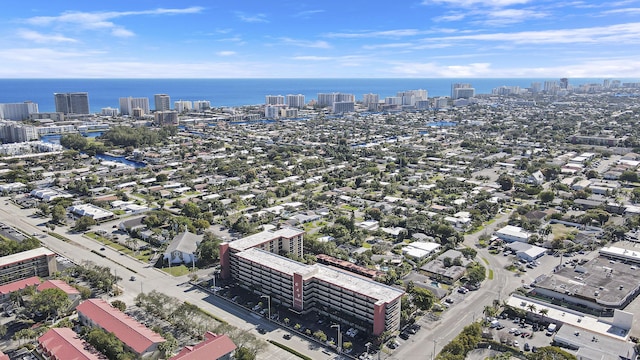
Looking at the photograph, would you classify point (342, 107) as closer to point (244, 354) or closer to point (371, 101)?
point (371, 101)

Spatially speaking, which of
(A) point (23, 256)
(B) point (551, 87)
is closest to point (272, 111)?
(A) point (23, 256)

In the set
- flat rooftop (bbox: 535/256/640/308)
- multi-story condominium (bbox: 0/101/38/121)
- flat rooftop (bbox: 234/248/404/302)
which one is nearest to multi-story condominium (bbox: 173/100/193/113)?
multi-story condominium (bbox: 0/101/38/121)

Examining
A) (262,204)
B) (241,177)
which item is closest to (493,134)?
(241,177)

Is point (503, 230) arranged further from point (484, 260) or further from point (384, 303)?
point (384, 303)

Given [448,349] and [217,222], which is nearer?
[448,349]

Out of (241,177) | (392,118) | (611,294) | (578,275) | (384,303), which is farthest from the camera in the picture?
(392,118)

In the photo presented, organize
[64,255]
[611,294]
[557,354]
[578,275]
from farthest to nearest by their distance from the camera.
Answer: [64,255] → [578,275] → [611,294] → [557,354]
